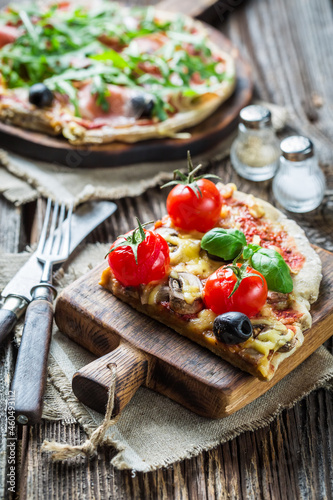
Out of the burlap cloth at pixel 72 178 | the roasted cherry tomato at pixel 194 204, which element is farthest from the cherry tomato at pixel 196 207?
the burlap cloth at pixel 72 178

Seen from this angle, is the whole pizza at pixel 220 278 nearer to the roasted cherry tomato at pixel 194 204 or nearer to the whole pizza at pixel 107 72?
the roasted cherry tomato at pixel 194 204

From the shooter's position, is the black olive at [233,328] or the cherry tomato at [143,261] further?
the cherry tomato at [143,261]

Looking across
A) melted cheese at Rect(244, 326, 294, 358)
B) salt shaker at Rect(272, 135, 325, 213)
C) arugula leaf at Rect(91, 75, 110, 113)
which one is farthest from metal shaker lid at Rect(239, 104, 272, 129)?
melted cheese at Rect(244, 326, 294, 358)

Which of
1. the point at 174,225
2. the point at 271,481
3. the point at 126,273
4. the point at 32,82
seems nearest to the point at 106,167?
the point at 32,82

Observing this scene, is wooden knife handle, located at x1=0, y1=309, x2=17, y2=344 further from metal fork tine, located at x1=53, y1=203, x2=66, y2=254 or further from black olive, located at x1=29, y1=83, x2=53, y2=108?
black olive, located at x1=29, y1=83, x2=53, y2=108

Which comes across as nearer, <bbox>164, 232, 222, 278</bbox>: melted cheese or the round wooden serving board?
<bbox>164, 232, 222, 278</bbox>: melted cheese

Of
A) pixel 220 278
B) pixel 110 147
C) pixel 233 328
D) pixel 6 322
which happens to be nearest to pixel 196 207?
pixel 220 278
